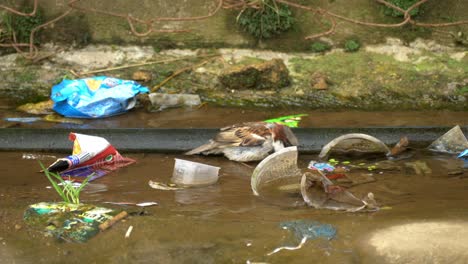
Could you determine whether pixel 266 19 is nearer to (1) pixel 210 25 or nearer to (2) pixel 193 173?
(1) pixel 210 25

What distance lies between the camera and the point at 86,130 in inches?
230

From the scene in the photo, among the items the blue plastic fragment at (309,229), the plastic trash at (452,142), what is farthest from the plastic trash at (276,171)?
the plastic trash at (452,142)

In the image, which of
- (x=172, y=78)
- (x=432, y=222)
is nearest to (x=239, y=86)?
(x=172, y=78)

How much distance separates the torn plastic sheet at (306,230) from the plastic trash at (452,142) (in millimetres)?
2057

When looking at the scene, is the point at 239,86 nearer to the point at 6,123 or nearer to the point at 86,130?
the point at 86,130

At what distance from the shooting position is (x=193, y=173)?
4.68 meters

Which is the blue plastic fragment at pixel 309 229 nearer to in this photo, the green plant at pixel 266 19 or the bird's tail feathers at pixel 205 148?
the bird's tail feathers at pixel 205 148

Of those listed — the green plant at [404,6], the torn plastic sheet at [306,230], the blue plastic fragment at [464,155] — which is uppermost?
the green plant at [404,6]

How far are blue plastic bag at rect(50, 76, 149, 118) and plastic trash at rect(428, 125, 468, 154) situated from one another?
2667mm

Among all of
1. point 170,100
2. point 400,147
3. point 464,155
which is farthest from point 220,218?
point 170,100

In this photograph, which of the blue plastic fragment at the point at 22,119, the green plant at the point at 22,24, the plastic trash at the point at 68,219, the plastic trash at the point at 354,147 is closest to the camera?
the plastic trash at the point at 68,219

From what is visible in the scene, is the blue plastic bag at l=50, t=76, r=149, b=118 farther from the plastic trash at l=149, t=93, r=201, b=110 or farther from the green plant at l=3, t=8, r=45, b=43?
the green plant at l=3, t=8, r=45, b=43

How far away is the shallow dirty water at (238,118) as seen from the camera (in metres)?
6.11

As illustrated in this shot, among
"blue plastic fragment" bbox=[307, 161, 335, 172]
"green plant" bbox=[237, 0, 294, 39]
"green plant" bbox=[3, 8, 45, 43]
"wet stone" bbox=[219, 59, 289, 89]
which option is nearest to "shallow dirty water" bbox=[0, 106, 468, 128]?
"wet stone" bbox=[219, 59, 289, 89]
